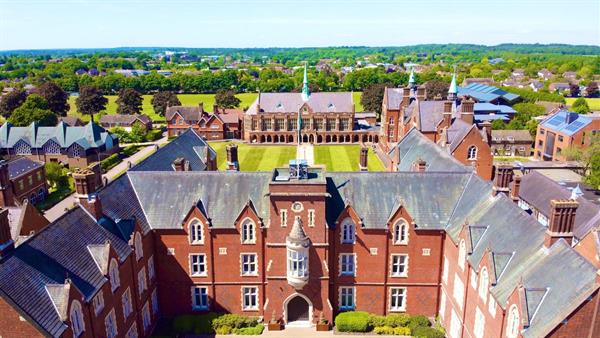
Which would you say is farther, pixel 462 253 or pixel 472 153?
pixel 472 153

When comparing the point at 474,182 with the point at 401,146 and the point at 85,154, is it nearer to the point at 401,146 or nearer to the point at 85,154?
the point at 401,146

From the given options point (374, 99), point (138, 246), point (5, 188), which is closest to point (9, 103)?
point (5, 188)

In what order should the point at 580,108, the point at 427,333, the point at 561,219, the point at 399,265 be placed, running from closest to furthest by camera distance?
the point at 561,219, the point at 427,333, the point at 399,265, the point at 580,108

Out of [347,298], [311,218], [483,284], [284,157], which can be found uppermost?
[311,218]

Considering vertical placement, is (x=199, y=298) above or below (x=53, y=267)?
below

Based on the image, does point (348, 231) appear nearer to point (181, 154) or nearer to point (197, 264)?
point (197, 264)

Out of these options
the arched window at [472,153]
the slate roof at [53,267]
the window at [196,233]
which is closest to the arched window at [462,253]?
the window at [196,233]

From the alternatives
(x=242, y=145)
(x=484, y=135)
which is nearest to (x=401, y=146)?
(x=484, y=135)
